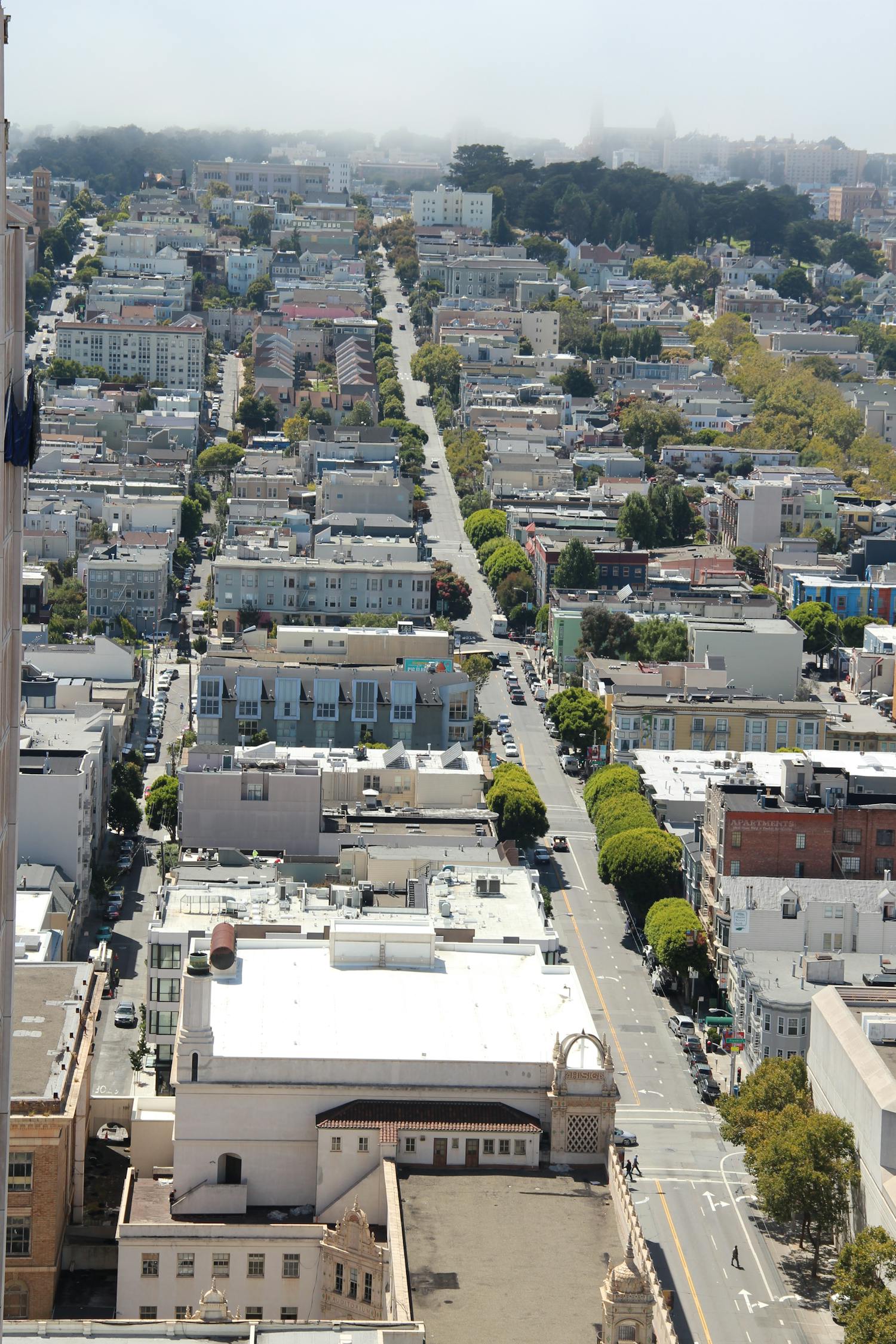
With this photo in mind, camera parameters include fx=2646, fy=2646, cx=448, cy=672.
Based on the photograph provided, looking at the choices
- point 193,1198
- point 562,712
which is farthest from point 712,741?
point 193,1198

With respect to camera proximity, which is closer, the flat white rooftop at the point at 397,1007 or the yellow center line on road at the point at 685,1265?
the flat white rooftop at the point at 397,1007

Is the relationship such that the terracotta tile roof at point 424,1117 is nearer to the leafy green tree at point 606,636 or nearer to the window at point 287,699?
the window at point 287,699

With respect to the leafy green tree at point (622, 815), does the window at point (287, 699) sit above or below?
above

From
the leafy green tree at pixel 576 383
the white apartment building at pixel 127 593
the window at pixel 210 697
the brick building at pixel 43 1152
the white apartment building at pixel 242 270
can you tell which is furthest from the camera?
the white apartment building at pixel 242 270

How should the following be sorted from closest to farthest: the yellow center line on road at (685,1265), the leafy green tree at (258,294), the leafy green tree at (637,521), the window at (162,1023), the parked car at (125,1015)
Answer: the yellow center line on road at (685,1265) → the window at (162,1023) → the parked car at (125,1015) → the leafy green tree at (637,521) → the leafy green tree at (258,294)

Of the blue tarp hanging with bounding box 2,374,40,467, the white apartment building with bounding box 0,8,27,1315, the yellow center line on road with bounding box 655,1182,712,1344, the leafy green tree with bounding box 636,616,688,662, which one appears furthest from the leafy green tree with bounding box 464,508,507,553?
the blue tarp hanging with bounding box 2,374,40,467

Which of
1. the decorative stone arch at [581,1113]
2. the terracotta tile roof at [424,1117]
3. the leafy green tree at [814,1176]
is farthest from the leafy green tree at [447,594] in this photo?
the decorative stone arch at [581,1113]

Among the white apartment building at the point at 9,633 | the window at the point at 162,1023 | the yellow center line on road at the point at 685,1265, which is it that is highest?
the white apartment building at the point at 9,633
